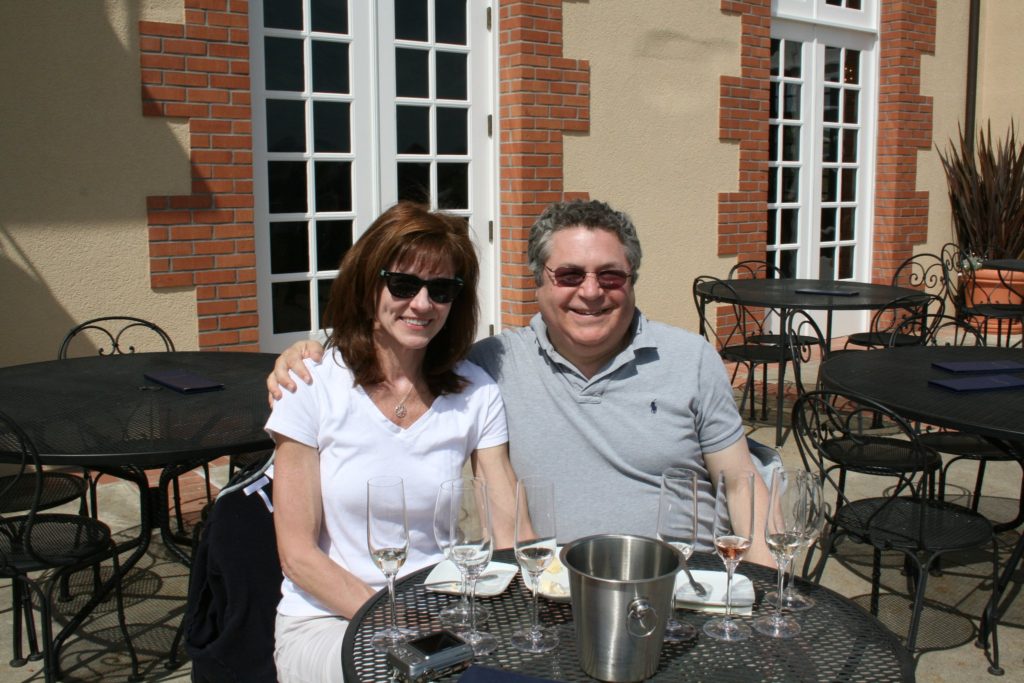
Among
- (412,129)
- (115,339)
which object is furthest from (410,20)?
(115,339)

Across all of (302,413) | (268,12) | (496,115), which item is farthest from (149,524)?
(496,115)

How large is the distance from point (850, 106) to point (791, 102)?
89 centimetres

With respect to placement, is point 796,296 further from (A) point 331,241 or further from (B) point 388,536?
(B) point 388,536

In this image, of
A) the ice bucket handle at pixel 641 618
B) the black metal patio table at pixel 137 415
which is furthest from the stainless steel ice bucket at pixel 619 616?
the black metal patio table at pixel 137 415

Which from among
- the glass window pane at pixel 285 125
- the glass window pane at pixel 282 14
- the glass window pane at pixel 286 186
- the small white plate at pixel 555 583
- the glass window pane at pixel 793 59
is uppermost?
the glass window pane at pixel 793 59

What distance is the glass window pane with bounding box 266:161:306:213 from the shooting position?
17.8 ft

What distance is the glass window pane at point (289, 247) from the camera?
5.47m

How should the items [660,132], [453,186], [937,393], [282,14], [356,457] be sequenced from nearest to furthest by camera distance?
[356,457]
[937,393]
[282,14]
[453,186]
[660,132]

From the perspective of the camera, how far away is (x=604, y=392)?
2209 mm

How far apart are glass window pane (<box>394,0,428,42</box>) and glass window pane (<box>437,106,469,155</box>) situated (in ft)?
1.48

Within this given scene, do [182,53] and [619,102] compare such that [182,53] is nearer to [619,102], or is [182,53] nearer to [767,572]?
[619,102]

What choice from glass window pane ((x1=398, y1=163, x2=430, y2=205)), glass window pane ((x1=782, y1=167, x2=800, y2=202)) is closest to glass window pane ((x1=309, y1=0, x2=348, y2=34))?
glass window pane ((x1=398, y1=163, x2=430, y2=205))

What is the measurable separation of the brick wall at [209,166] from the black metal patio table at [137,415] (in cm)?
125

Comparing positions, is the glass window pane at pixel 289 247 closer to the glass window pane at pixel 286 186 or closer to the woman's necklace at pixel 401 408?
the glass window pane at pixel 286 186
